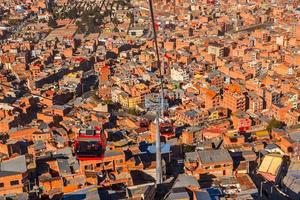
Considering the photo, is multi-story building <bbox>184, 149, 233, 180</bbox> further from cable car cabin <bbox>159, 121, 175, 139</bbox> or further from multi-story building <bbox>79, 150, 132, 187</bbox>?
cable car cabin <bbox>159, 121, 175, 139</bbox>

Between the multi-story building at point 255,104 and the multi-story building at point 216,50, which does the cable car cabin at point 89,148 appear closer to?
the multi-story building at point 255,104

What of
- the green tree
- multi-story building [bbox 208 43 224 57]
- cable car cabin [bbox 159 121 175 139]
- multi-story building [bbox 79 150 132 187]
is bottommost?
the green tree

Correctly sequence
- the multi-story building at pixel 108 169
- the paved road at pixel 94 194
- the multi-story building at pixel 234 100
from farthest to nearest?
the multi-story building at pixel 234 100, the multi-story building at pixel 108 169, the paved road at pixel 94 194

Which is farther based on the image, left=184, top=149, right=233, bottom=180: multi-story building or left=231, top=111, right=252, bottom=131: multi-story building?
left=231, top=111, right=252, bottom=131: multi-story building

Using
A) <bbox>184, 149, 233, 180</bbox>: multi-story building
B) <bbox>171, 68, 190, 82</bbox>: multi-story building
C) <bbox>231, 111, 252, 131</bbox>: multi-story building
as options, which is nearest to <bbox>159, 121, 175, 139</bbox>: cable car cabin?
<bbox>231, 111, 252, 131</bbox>: multi-story building

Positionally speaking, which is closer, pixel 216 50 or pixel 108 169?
pixel 108 169

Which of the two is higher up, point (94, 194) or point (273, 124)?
point (94, 194)

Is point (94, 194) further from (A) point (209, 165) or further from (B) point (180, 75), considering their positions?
(B) point (180, 75)

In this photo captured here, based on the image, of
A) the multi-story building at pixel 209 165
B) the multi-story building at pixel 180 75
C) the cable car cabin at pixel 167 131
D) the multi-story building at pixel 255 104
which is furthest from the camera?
the multi-story building at pixel 180 75

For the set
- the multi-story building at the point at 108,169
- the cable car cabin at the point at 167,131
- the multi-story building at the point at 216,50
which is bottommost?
the cable car cabin at the point at 167,131

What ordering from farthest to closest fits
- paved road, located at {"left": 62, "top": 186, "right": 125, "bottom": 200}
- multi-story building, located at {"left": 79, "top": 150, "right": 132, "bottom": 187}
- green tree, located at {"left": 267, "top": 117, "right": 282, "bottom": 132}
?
green tree, located at {"left": 267, "top": 117, "right": 282, "bottom": 132}, multi-story building, located at {"left": 79, "top": 150, "right": 132, "bottom": 187}, paved road, located at {"left": 62, "top": 186, "right": 125, "bottom": 200}

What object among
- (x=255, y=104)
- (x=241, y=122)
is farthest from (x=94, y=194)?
(x=255, y=104)

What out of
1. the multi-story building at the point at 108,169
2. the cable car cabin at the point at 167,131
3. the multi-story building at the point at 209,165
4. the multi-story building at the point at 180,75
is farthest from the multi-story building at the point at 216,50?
the multi-story building at the point at 108,169
